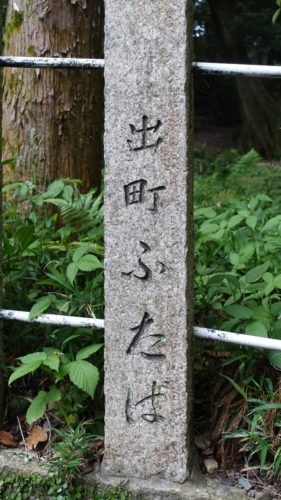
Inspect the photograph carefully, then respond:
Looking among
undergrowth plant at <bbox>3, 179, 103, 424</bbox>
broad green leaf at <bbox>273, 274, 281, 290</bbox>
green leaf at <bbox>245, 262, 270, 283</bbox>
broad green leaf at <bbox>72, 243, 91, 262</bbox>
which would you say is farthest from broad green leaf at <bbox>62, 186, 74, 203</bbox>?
broad green leaf at <bbox>273, 274, 281, 290</bbox>

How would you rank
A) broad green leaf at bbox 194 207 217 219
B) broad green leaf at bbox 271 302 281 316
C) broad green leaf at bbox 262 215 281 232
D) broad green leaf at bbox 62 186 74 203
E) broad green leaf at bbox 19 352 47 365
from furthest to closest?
broad green leaf at bbox 194 207 217 219 → broad green leaf at bbox 262 215 281 232 → broad green leaf at bbox 62 186 74 203 → broad green leaf at bbox 271 302 281 316 → broad green leaf at bbox 19 352 47 365

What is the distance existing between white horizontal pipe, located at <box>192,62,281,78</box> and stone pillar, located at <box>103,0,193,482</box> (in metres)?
0.05

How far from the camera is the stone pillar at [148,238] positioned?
74.8 inches

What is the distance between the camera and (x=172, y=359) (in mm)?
1974

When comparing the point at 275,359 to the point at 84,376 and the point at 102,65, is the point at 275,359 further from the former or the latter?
the point at 102,65

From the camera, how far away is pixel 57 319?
2.13m

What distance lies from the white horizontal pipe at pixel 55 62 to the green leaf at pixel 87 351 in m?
0.89

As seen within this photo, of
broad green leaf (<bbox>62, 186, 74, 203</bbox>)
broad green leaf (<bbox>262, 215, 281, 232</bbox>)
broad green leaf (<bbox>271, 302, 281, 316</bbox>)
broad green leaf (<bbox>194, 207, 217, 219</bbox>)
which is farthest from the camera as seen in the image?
broad green leaf (<bbox>194, 207, 217, 219</bbox>)

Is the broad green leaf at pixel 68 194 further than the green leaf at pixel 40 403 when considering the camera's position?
Yes

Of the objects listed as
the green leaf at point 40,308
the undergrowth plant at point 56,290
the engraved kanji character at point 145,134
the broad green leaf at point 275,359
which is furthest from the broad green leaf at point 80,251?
the broad green leaf at point 275,359

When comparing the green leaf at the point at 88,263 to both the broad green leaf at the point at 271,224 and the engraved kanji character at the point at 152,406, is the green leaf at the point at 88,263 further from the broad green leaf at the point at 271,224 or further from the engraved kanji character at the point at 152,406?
the broad green leaf at the point at 271,224

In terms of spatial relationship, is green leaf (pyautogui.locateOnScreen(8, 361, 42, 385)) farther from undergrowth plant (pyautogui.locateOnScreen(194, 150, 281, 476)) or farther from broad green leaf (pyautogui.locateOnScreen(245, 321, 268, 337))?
broad green leaf (pyautogui.locateOnScreen(245, 321, 268, 337))

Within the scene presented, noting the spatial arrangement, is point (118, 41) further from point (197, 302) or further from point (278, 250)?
point (278, 250)

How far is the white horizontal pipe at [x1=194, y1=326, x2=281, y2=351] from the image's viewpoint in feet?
6.23
